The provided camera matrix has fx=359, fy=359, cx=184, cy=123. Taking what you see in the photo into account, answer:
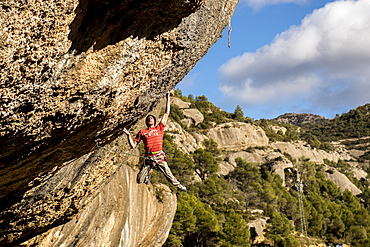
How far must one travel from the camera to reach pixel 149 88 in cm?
644

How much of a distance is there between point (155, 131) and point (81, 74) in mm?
3235

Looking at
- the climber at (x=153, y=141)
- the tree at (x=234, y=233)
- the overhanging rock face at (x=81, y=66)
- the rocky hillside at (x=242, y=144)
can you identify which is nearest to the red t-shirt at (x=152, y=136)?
the climber at (x=153, y=141)

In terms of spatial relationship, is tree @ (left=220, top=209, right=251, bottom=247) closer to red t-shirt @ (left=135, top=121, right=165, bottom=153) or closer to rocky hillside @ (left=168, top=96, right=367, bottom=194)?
rocky hillside @ (left=168, top=96, right=367, bottom=194)

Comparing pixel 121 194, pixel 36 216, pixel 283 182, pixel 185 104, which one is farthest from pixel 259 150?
pixel 36 216

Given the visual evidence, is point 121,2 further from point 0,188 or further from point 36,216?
point 36,216

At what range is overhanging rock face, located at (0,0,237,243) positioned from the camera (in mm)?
4344

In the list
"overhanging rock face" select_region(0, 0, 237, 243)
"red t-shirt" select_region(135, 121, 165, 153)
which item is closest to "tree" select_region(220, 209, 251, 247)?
"red t-shirt" select_region(135, 121, 165, 153)

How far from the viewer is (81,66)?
504cm

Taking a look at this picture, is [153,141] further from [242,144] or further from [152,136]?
[242,144]

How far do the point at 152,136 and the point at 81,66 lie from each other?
3.39 m

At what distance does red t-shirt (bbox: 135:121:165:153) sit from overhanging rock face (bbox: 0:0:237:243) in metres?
0.82

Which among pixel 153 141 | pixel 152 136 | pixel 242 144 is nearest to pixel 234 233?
pixel 153 141

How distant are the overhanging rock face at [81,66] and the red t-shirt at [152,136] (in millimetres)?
824

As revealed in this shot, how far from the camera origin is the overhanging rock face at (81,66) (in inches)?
171
